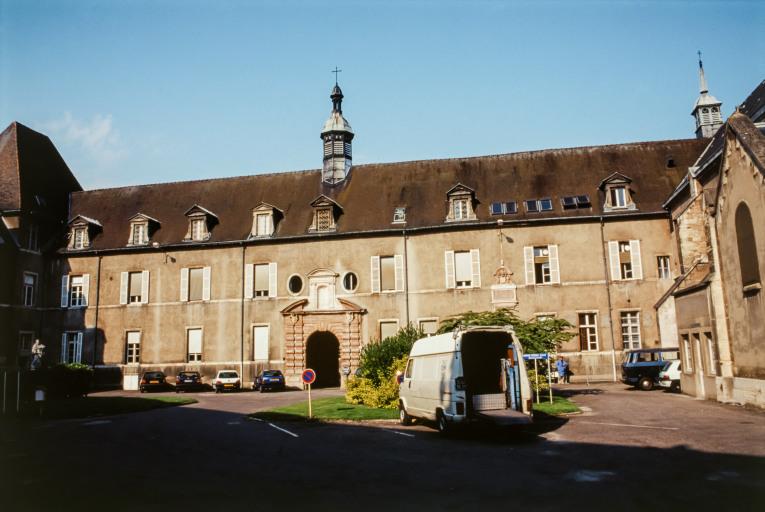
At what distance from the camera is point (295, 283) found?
3369cm

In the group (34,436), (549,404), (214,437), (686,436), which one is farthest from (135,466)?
(549,404)

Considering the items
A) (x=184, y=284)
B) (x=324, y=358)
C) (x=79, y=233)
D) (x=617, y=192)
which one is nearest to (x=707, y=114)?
(x=617, y=192)

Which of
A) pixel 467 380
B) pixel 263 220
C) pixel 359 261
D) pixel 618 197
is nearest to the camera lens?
pixel 467 380

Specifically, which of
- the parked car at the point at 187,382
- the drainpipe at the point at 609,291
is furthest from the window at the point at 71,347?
the drainpipe at the point at 609,291

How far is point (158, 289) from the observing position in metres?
35.1

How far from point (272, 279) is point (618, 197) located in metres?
19.3

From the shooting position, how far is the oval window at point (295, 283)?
33.6 meters

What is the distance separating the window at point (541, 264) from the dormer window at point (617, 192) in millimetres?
3702

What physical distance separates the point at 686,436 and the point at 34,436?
15468mm

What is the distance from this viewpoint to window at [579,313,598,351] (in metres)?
30.2

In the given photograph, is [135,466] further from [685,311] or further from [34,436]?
[685,311]

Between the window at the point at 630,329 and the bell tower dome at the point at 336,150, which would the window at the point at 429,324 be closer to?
the window at the point at 630,329

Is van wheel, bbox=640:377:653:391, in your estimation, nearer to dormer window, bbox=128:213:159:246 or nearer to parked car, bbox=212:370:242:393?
parked car, bbox=212:370:242:393

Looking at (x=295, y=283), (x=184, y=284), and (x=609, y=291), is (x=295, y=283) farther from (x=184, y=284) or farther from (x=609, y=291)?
(x=609, y=291)
